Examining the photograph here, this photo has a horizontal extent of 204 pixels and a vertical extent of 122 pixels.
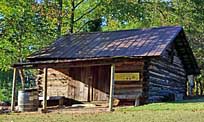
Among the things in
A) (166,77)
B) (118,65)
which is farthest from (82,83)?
(166,77)

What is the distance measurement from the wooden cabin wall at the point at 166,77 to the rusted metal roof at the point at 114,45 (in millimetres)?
1030

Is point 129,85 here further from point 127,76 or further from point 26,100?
point 26,100

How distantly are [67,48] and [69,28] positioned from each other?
12258 millimetres

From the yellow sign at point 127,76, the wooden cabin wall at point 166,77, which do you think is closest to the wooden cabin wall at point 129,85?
the yellow sign at point 127,76

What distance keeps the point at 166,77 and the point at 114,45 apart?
12.9ft

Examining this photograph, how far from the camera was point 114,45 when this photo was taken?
2409 cm

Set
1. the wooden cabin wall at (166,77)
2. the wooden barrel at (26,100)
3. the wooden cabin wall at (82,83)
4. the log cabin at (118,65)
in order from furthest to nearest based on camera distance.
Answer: the wooden cabin wall at (82,83) < the wooden cabin wall at (166,77) < the log cabin at (118,65) < the wooden barrel at (26,100)

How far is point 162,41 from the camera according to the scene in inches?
909

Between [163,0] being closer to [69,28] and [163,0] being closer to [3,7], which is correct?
[69,28]

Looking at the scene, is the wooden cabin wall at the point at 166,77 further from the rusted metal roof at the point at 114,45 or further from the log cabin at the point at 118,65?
the rusted metal roof at the point at 114,45

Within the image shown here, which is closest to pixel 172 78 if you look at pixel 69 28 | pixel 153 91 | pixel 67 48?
pixel 153 91

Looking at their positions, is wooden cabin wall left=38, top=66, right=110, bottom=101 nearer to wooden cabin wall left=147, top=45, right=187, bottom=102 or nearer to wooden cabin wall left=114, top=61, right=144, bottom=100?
wooden cabin wall left=114, top=61, right=144, bottom=100

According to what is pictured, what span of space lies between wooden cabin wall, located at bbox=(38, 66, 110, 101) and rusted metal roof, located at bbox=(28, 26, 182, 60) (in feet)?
3.43

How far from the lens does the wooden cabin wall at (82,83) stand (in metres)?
23.6
